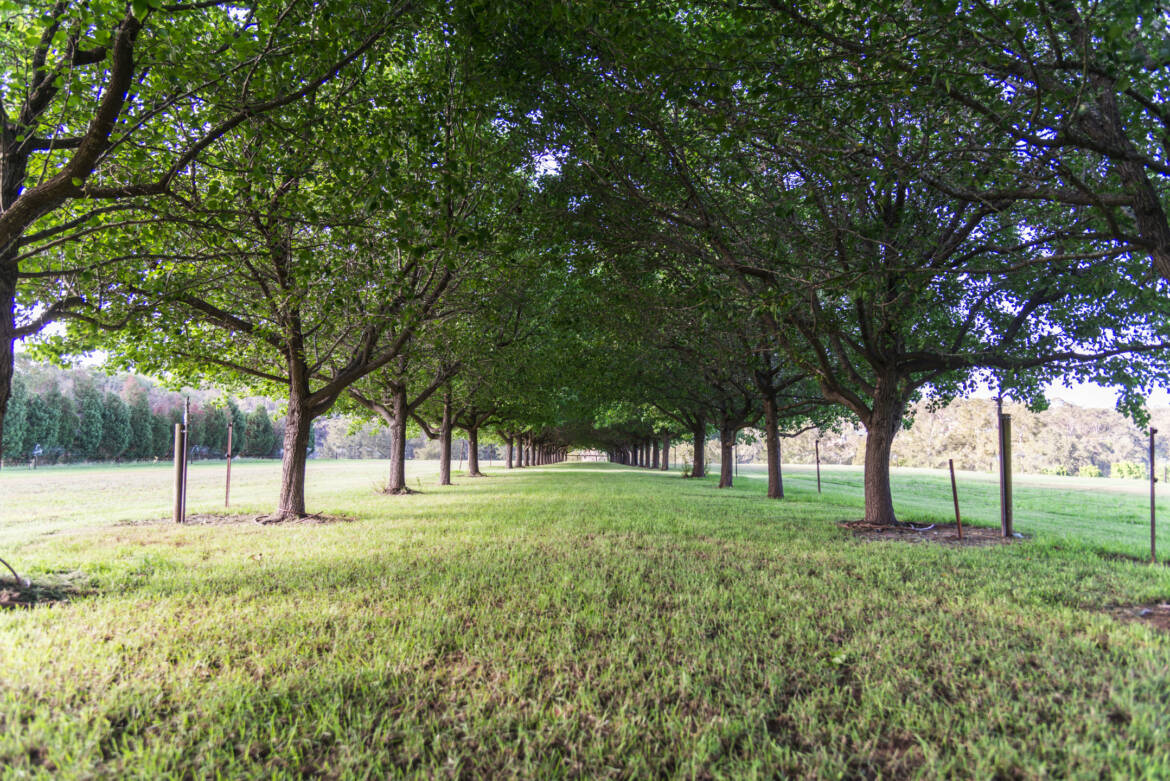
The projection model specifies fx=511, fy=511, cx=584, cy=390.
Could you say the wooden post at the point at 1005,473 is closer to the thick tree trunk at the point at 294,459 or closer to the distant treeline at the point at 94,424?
the thick tree trunk at the point at 294,459

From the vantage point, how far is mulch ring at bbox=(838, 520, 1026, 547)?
28.1 ft

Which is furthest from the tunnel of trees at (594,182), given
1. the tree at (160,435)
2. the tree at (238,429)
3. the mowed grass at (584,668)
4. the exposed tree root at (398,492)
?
the tree at (238,429)

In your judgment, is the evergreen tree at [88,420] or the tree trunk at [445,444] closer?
the tree trunk at [445,444]

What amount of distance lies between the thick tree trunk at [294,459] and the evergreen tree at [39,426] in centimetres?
6250

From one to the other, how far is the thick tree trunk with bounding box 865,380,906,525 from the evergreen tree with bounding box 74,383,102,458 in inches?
2978

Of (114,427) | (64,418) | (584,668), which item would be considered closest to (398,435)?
(584,668)

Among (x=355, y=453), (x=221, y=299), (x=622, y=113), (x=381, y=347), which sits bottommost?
(x=355, y=453)

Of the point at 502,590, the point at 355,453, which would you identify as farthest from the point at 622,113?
the point at 355,453

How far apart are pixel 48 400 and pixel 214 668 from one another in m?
A: 74.1

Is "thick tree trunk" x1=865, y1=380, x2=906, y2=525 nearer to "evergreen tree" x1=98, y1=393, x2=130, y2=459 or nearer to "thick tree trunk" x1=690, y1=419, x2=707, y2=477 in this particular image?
"thick tree trunk" x1=690, y1=419, x2=707, y2=477

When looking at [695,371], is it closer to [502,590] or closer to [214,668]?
Answer: [502,590]

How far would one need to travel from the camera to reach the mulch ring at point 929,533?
8.56 m

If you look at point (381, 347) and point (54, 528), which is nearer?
point (54, 528)

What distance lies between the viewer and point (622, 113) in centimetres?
555
